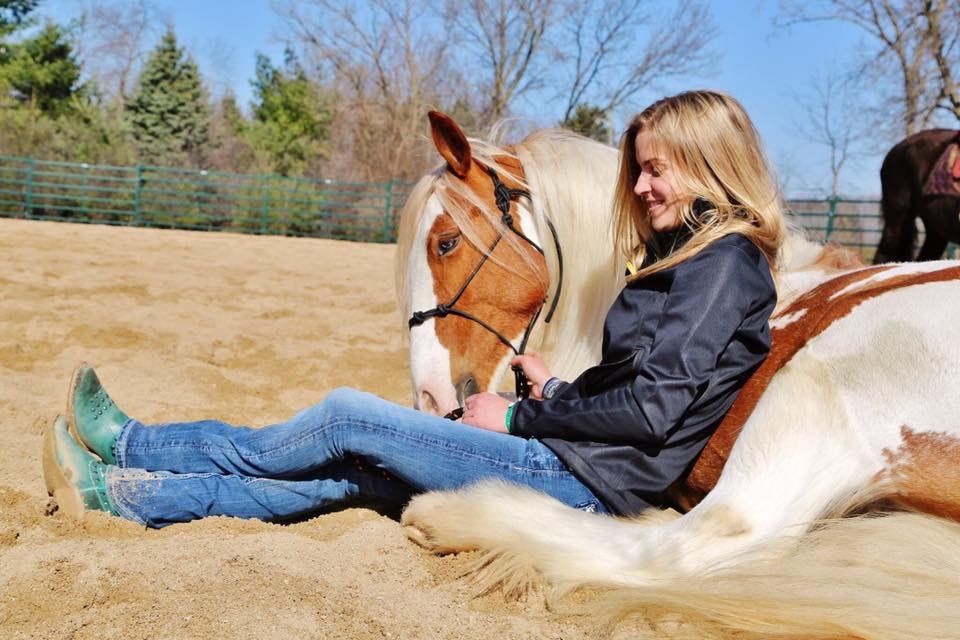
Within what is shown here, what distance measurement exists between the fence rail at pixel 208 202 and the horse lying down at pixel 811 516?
14270 millimetres

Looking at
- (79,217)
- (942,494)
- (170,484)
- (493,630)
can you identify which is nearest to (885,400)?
(942,494)

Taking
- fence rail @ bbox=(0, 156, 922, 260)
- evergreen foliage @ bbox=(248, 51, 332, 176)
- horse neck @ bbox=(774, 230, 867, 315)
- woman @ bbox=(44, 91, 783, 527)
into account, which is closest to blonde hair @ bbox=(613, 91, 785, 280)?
woman @ bbox=(44, 91, 783, 527)

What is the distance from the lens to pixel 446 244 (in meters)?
2.64

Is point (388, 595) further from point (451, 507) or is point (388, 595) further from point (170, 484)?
point (170, 484)

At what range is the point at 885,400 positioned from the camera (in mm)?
1773

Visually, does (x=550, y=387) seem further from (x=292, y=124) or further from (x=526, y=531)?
(x=292, y=124)

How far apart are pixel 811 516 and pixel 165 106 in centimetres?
3081

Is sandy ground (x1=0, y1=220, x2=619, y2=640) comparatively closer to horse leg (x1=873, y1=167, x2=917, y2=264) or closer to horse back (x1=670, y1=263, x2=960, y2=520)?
horse back (x1=670, y1=263, x2=960, y2=520)

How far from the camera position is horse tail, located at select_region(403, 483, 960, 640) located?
1559 millimetres

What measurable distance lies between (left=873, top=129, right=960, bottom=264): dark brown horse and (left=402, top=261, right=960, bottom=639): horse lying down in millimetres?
6546

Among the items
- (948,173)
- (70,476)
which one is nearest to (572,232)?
(70,476)

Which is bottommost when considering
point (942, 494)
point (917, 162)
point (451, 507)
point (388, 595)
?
point (388, 595)

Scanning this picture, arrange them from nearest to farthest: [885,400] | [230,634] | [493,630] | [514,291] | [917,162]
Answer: [230,634] → [493,630] → [885,400] → [514,291] → [917,162]

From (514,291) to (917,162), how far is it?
6830mm
